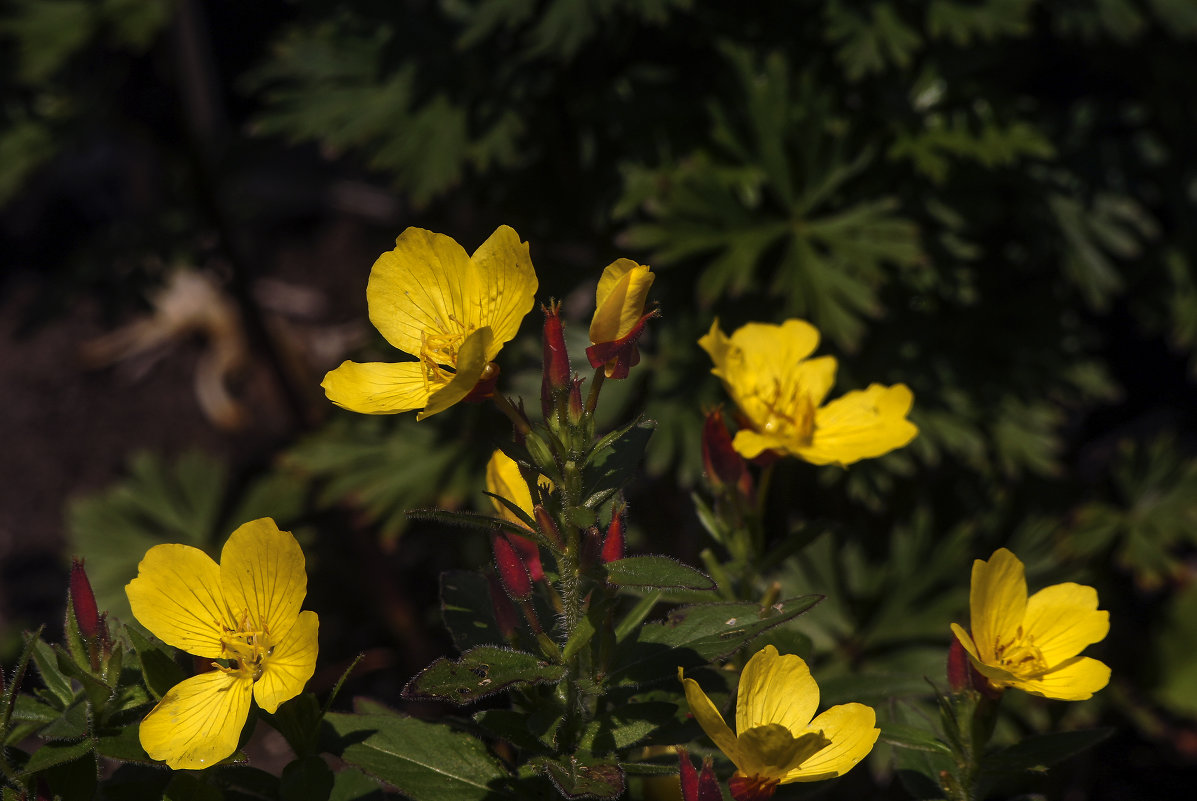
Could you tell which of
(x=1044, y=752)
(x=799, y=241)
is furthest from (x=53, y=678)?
(x=799, y=241)

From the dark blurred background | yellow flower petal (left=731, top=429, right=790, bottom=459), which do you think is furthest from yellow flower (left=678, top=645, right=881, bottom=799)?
the dark blurred background

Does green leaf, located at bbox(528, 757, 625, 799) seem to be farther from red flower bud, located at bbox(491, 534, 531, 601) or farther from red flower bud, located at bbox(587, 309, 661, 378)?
red flower bud, located at bbox(587, 309, 661, 378)

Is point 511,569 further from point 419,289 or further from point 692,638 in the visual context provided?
point 419,289

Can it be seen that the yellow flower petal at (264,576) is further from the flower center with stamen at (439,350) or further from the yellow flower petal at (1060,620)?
the yellow flower petal at (1060,620)

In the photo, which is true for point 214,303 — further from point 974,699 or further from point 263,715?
point 974,699

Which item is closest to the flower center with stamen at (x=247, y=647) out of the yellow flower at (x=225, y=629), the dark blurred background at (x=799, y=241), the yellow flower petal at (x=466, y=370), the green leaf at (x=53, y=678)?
the yellow flower at (x=225, y=629)

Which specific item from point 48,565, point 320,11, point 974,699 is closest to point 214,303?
point 48,565
